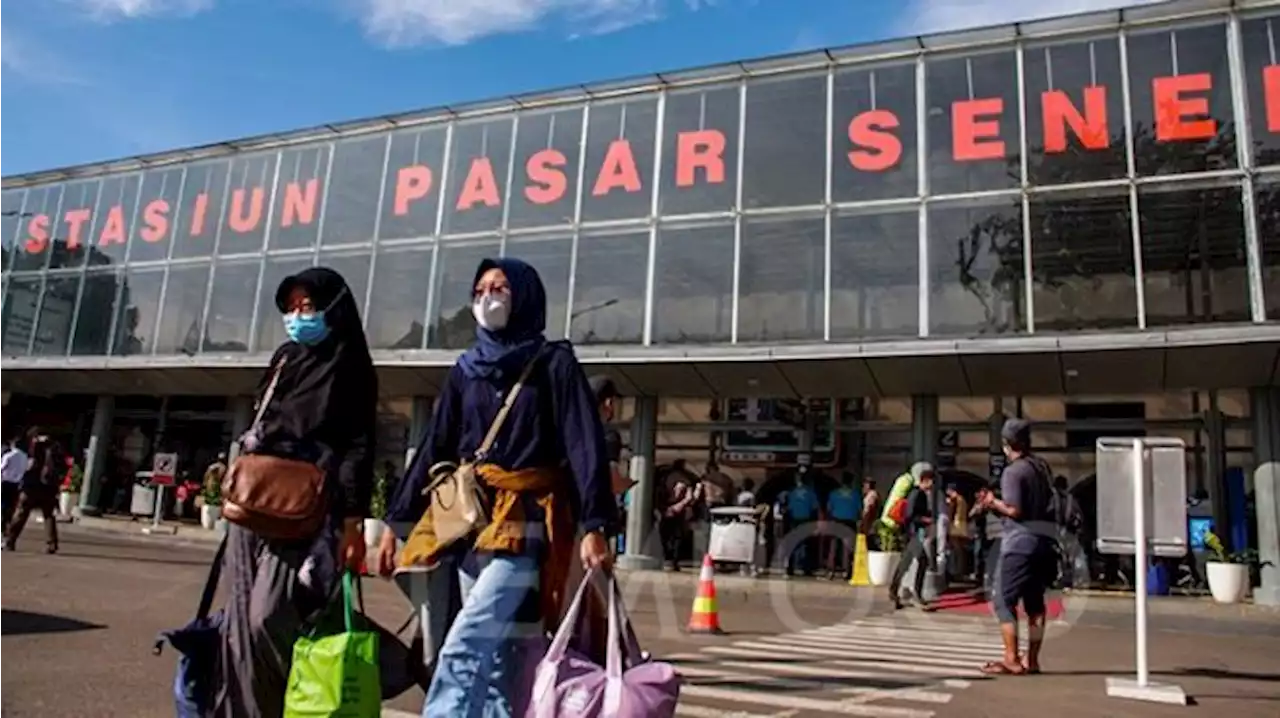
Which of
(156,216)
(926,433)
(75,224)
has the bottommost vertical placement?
(926,433)

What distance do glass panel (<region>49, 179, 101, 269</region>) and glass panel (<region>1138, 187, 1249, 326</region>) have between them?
79.5ft

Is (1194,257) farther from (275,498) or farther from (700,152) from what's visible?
(275,498)

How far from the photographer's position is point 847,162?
17.6m

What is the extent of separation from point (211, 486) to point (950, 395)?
609 inches

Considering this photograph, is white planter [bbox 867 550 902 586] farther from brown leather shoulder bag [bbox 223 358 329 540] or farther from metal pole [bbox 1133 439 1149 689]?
brown leather shoulder bag [bbox 223 358 329 540]

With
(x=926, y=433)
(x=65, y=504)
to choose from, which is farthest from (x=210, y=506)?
(x=926, y=433)

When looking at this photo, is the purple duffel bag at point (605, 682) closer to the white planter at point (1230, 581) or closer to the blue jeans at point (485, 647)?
the blue jeans at point (485, 647)

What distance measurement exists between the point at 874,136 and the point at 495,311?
15.2m

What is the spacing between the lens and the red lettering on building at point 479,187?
20.7 metres

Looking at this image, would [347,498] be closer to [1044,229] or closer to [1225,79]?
[1044,229]

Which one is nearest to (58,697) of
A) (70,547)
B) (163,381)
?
(70,547)

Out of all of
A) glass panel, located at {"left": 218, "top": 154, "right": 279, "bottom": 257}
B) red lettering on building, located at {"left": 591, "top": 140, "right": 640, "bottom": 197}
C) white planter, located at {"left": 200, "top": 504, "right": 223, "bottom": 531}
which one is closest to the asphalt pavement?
white planter, located at {"left": 200, "top": 504, "right": 223, "bottom": 531}

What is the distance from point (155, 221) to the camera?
83.7 feet

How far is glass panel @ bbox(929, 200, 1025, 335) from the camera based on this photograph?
15914 millimetres
